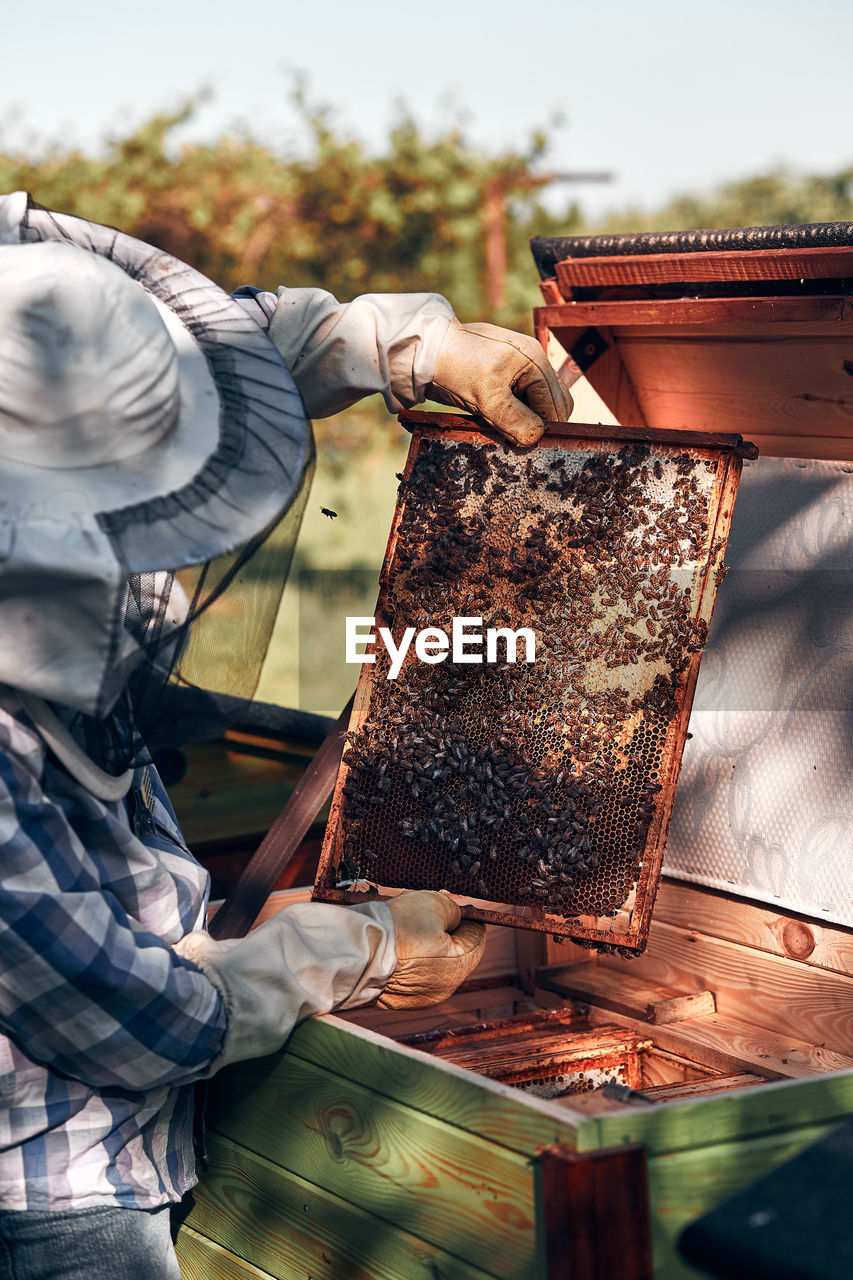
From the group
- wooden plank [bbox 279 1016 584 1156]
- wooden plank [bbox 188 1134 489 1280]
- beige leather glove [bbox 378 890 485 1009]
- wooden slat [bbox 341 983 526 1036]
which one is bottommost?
wooden plank [bbox 188 1134 489 1280]

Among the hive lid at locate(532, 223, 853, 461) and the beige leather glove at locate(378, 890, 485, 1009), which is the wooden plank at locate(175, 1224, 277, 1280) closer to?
the beige leather glove at locate(378, 890, 485, 1009)

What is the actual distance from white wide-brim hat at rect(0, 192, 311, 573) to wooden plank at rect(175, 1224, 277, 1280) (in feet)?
5.04

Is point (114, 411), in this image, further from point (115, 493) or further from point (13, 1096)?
point (13, 1096)

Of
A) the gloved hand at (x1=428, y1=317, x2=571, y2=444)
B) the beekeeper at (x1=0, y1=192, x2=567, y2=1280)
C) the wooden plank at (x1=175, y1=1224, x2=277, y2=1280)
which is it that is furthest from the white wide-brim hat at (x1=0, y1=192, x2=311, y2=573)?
the wooden plank at (x1=175, y1=1224, x2=277, y2=1280)

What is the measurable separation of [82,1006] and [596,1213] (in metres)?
0.83

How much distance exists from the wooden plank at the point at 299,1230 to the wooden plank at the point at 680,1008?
1176 mm

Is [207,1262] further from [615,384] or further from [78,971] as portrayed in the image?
[615,384]

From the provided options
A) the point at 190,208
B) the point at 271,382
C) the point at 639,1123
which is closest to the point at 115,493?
the point at 271,382

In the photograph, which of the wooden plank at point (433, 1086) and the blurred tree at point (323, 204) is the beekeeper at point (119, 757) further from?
the blurred tree at point (323, 204)

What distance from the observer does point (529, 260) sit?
11727 millimetres

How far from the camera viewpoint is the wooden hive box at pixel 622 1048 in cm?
171

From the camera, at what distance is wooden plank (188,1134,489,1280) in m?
2.00

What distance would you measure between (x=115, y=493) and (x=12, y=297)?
Result: 0.33m

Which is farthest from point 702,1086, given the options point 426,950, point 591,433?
point 591,433
